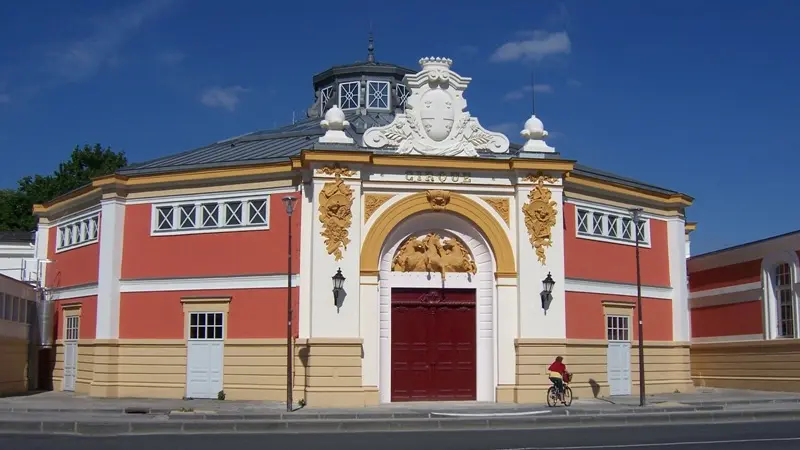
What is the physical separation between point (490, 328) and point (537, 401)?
8.32 ft

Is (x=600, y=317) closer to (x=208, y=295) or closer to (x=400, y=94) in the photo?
(x=208, y=295)

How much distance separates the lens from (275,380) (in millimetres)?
25562

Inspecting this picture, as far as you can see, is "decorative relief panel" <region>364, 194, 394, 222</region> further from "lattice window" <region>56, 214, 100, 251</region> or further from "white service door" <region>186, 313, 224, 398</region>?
"lattice window" <region>56, 214, 100, 251</region>

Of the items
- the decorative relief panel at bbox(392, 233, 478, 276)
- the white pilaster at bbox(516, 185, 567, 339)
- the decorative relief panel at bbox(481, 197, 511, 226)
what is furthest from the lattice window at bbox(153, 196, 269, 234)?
the white pilaster at bbox(516, 185, 567, 339)

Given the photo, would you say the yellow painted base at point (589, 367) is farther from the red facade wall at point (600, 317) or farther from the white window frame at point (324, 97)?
the white window frame at point (324, 97)

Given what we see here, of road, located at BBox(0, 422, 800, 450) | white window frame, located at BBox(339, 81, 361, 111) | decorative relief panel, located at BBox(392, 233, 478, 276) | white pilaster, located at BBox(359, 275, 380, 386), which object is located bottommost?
road, located at BBox(0, 422, 800, 450)

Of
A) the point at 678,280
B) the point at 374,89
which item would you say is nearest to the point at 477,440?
the point at 678,280

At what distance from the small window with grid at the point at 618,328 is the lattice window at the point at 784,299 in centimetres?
621

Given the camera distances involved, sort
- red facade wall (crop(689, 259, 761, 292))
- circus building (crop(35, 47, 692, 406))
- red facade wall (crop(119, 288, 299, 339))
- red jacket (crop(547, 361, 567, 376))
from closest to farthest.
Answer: red jacket (crop(547, 361, 567, 376)) → circus building (crop(35, 47, 692, 406)) → red facade wall (crop(119, 288, 299, 339)) → red facade wall (crop(689, 259, 761, 292))

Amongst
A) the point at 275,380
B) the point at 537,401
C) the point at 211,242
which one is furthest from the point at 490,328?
the point at 211,242

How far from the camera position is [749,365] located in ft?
107

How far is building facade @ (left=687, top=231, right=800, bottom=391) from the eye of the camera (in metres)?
30.8

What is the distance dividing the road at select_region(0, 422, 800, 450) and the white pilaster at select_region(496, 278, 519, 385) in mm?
6311

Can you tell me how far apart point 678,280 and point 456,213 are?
10.2 metres
